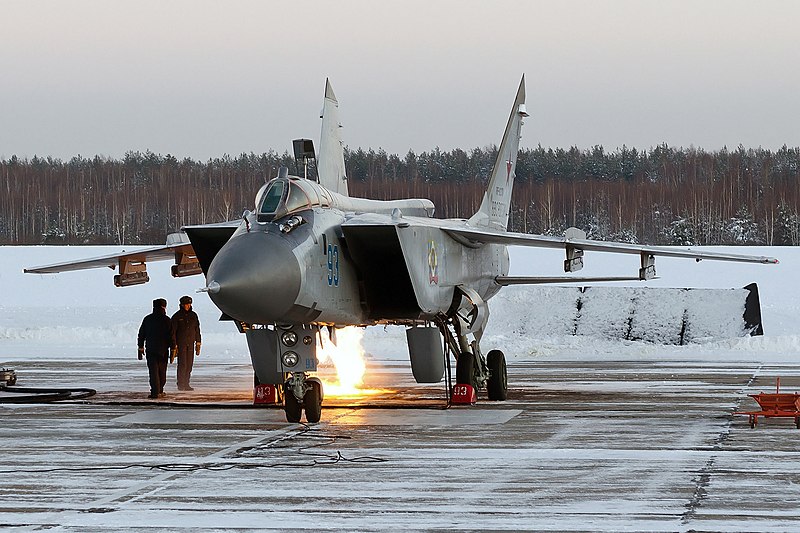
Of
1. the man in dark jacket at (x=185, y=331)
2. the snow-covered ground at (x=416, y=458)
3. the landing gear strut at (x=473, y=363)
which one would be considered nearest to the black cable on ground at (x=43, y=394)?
the snow-covered ground at (x=416, y=458)

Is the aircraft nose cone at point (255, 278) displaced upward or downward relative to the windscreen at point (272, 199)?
downward

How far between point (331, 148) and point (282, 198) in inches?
152

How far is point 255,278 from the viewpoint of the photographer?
11.5m

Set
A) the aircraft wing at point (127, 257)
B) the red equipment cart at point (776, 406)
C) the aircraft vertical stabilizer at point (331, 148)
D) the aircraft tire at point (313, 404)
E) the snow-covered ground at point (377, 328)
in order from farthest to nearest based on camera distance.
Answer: the snow-covered ground at point (377, 328) < the aircraft wing at point (127, 257) < the aircraft vertical stabilizer at point (331, 148) < the aircraft tire at point (313, 404) < the red equipment cart at point (776, 406)

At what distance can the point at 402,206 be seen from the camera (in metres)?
16.1

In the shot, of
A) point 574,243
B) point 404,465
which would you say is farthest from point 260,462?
point 574,243

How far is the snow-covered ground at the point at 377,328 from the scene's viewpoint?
27250 millimetres

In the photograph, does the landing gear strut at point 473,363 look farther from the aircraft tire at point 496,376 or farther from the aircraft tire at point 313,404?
the aircraft tire at point 313,404

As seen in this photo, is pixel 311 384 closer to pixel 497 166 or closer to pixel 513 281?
pixel 513 281

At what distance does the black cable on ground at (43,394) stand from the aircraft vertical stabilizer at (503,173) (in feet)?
21.7

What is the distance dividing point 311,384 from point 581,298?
62.6 ft

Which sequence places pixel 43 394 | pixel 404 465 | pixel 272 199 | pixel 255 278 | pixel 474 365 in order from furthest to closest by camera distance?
1. pixel 43 394
2. pixel 474 365
3. pixel 272 199
4. pixel 255 278
5. pixel 404 465

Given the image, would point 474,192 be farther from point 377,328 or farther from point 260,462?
point 260,462

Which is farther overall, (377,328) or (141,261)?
(377,328)
